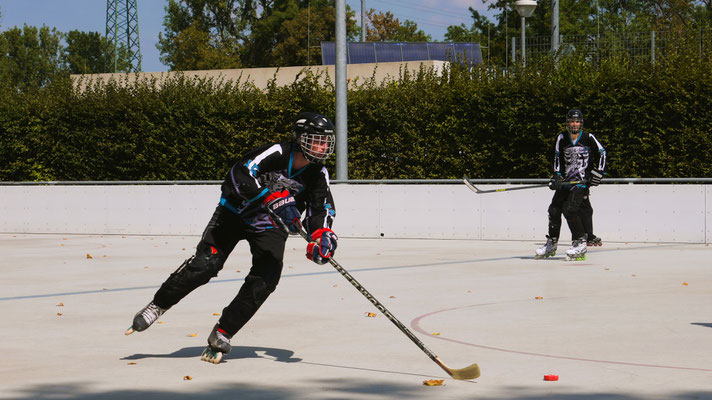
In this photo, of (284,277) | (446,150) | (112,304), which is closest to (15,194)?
(446,150)

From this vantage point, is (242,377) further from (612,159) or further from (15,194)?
(15,194)

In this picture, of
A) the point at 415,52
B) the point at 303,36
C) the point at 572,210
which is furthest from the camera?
the point at 303,36

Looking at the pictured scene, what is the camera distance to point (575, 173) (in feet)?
41.5

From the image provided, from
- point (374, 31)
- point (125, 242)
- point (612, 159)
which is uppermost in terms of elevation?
point (374, 31)

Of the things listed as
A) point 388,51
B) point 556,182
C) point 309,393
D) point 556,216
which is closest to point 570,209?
point 556,216

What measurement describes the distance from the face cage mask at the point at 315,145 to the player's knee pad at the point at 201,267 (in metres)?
0.85

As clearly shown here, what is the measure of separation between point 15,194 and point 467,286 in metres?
13.0

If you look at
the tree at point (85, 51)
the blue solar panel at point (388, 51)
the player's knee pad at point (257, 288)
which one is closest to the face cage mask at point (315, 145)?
the player's knee pad at point (257, 288)

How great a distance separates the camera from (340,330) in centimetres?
709

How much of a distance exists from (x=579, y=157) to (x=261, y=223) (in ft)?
24.7

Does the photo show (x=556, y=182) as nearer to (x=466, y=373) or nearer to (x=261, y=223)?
(x=261, y=223)

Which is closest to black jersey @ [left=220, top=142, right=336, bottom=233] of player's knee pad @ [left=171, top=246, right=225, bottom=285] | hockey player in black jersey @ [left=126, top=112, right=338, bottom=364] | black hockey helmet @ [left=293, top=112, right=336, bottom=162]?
hockey player in black jersey @ [left=126, top=112, right=338, bottom=364]

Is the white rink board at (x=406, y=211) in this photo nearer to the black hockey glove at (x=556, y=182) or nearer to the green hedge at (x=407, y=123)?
the green hedge at (x=407, y=123)

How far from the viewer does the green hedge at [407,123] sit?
1633cm
